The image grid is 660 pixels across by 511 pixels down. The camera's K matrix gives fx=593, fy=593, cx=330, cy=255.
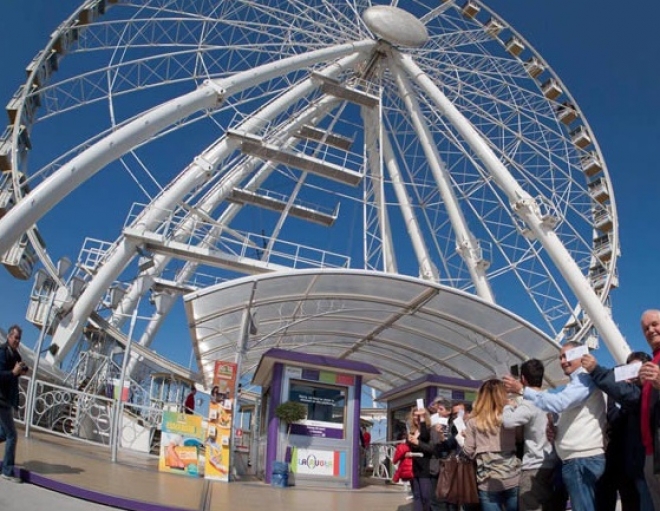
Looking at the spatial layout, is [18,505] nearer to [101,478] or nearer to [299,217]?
[101,478]

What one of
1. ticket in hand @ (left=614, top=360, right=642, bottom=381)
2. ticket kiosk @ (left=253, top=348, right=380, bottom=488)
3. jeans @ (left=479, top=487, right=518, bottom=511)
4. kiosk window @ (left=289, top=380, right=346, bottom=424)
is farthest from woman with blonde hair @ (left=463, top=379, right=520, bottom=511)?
kiosk window @ (left=289, top=380, right=346, bottom=424)

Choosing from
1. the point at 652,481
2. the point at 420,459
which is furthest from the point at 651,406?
the point at 420,459

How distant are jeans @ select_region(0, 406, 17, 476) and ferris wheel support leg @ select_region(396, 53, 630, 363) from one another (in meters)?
13.9

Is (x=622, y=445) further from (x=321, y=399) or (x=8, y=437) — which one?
(x=321, y=399)

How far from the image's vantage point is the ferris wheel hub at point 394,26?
2208 centimetres

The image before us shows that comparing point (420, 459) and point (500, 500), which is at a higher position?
point (420, 459)

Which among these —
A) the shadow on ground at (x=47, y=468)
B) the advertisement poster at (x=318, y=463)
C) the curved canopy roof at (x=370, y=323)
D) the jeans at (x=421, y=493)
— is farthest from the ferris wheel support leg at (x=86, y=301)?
the jeans at (x=421, y=493)

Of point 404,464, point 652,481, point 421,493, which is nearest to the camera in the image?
point 652,481

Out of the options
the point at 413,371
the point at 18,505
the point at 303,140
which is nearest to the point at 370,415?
the point at 413,371

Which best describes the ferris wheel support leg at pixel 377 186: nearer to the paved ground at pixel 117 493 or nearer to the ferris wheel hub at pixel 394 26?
the ferris wheel hub at pixel 394 26

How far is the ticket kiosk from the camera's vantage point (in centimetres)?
1202

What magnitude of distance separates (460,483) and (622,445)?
1.51 meters

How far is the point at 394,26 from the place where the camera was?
22.2 metres

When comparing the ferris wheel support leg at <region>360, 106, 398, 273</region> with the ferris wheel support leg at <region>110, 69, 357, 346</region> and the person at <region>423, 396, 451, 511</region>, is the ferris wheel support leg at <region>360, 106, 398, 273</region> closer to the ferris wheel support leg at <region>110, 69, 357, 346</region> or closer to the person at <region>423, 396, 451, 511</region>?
the ferris wheel support leg at <region>110, 69, 357, 346</region>
